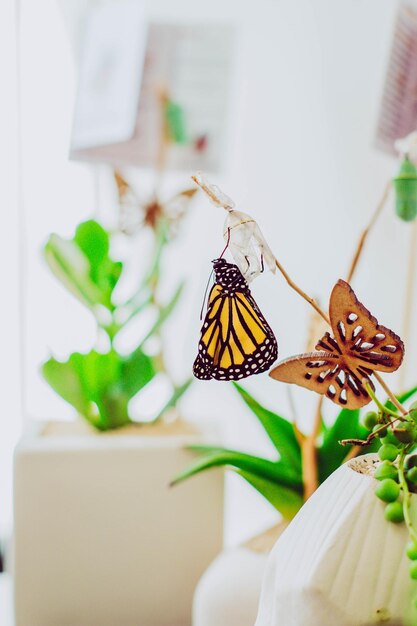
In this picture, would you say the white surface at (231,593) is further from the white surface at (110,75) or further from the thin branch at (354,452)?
the white surface at (110,75)

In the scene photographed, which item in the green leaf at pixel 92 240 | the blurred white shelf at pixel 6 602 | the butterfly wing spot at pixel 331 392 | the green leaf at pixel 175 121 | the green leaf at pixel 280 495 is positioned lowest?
the blurred white shelf at pixel 6 602

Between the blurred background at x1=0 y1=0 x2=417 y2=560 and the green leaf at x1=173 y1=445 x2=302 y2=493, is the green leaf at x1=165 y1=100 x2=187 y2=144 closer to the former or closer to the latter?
the blurred background at x1=0 y1=0 x2=417 y2=560

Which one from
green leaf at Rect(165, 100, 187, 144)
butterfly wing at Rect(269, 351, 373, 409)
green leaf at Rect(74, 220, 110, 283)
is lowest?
butterfly wing at Rect(269, 351, 373, 409)

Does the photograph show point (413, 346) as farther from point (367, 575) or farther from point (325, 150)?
point (367, 575)

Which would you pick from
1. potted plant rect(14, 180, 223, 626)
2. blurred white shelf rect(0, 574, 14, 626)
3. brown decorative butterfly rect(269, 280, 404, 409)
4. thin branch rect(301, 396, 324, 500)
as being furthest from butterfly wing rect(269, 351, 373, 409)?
blurred white shelf rect(0, 574, 14, 626)

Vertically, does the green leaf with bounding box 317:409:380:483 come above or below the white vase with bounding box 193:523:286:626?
above

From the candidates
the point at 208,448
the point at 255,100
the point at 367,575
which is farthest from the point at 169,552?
the point at 255,100

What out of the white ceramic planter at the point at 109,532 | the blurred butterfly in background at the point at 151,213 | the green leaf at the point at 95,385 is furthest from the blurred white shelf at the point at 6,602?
the blurred butterfly in background at the point at 151,213

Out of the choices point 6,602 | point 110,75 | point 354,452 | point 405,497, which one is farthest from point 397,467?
point 110,75
